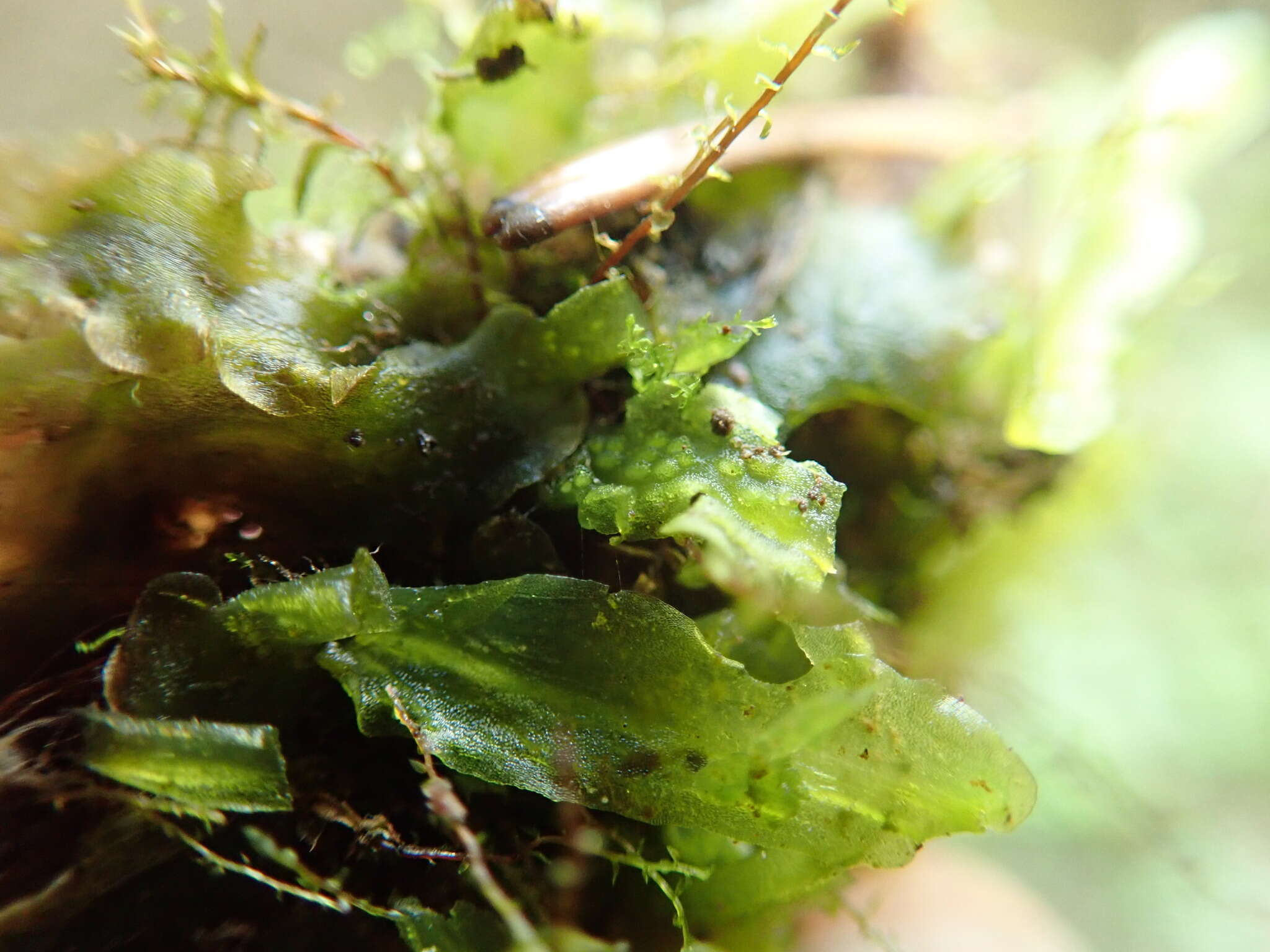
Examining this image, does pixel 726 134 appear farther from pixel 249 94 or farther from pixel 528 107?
pixel 249 94

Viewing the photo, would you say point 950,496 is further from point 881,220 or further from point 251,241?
point 251,241

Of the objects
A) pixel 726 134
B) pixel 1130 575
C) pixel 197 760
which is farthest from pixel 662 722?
pixel 1130 575

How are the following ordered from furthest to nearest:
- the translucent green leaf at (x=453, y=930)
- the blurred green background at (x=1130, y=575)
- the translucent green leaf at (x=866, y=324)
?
the blurred green background at (x=1130, y=575) → the translucent green leaf at (x=866, y=324) → the translucent green leaf at (x=453, y=930)

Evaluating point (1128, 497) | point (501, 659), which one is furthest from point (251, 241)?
point (1128, 497)

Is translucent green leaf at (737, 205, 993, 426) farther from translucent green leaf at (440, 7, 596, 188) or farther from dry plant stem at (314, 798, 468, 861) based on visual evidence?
dry plant stem at (314, 798, 468, 861)

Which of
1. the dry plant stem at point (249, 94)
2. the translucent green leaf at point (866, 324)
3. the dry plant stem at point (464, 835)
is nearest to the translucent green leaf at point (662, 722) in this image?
the dry plant stem at point (464, 835)

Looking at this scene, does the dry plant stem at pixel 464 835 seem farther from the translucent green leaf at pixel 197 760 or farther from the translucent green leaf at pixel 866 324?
the translucent green leaf at pixel 866 324
